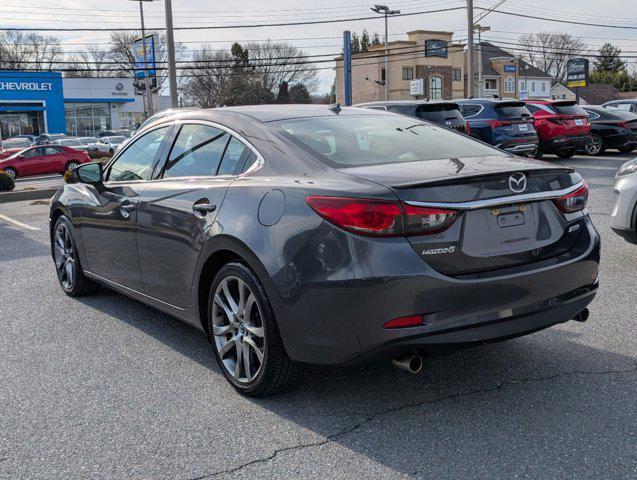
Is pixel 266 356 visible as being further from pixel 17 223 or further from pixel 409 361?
pixel 17 223

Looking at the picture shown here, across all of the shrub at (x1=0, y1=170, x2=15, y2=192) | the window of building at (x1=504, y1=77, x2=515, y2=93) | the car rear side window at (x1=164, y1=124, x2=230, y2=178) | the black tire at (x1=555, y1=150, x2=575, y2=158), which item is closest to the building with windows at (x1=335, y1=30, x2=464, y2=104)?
the window of building at (x1=504, y1=77, x2=515, y2=93)

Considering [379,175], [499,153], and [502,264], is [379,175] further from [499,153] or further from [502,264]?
[499,153]

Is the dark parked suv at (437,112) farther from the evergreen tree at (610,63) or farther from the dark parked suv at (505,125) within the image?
the evergreen tree at (610,63)

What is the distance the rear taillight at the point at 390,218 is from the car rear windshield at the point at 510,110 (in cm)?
1470

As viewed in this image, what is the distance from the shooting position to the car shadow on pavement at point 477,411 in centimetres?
310

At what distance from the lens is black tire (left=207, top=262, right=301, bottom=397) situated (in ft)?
12.0

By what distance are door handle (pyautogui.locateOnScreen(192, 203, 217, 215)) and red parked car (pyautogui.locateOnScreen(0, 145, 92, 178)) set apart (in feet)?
86.5

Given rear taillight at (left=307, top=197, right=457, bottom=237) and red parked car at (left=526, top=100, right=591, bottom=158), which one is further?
red parked car at (left=526, top=100, right=591, bottom=158)

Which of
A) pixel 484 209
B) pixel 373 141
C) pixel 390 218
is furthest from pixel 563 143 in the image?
pixel 390 218

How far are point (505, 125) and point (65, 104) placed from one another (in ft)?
194

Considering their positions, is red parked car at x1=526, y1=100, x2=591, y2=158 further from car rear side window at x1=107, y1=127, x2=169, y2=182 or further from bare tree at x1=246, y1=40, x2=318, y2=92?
bare tree at x1=246, y1=40, x2=318, y2=92

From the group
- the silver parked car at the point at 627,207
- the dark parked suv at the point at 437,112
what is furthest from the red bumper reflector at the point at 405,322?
the dark parked suv at the point at 437,112

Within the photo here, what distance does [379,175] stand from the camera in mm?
3494

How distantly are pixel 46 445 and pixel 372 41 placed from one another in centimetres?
11116
